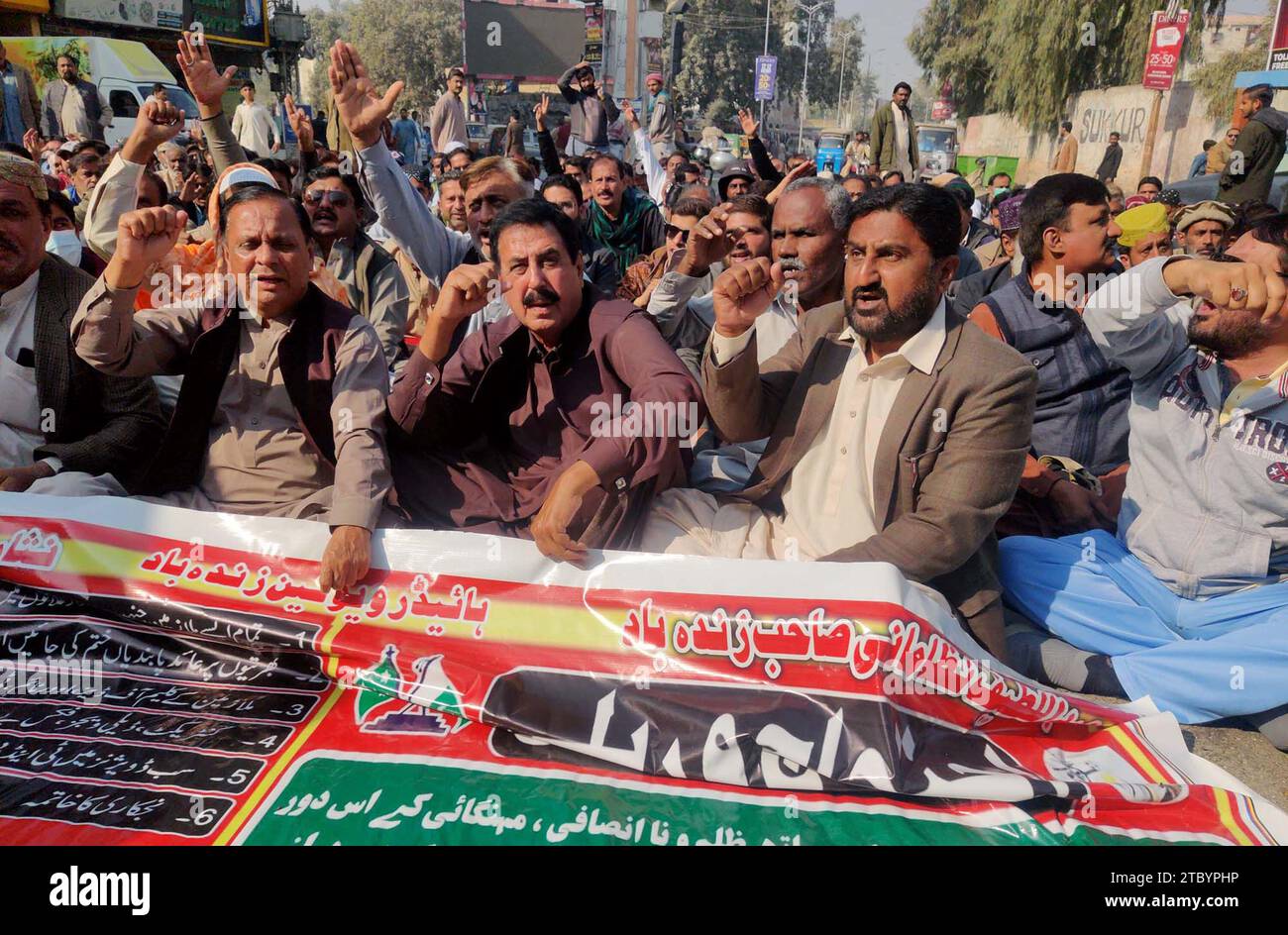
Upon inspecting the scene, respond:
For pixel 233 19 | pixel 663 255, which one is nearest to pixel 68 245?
pixel 663 255

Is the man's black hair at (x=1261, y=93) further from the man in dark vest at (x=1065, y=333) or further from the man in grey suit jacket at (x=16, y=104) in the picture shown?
the man in grey suit jacket at (x=16, y=104)

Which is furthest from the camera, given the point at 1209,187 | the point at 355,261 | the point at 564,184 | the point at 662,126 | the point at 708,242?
the point at 662,126

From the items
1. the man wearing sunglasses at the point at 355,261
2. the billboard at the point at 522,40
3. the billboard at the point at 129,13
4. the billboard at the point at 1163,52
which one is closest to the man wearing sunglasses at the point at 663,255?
the man wearing sunglasses at the point at 355,261

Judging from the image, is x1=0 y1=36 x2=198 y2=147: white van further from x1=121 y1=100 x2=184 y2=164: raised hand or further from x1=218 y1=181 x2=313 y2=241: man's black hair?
x1=218 y1=181 x2=313 y2=241: man's black hair

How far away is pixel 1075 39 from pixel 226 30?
24941 millimetres

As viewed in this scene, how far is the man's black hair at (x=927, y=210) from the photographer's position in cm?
254

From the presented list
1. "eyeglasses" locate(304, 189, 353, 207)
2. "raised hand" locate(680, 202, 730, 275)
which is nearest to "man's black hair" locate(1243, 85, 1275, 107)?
"raised hand" locate(680, 202, 730, 275)

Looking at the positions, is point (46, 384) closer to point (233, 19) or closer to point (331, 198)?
point (331, 198)

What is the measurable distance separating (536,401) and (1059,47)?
2652 cm

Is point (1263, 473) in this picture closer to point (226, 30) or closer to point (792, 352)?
point (792, 352)

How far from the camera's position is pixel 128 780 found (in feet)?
6.89

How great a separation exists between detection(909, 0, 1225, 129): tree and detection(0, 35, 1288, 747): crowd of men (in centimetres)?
2400

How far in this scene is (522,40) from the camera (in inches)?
1781

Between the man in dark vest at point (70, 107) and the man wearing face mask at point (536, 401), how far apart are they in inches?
423
